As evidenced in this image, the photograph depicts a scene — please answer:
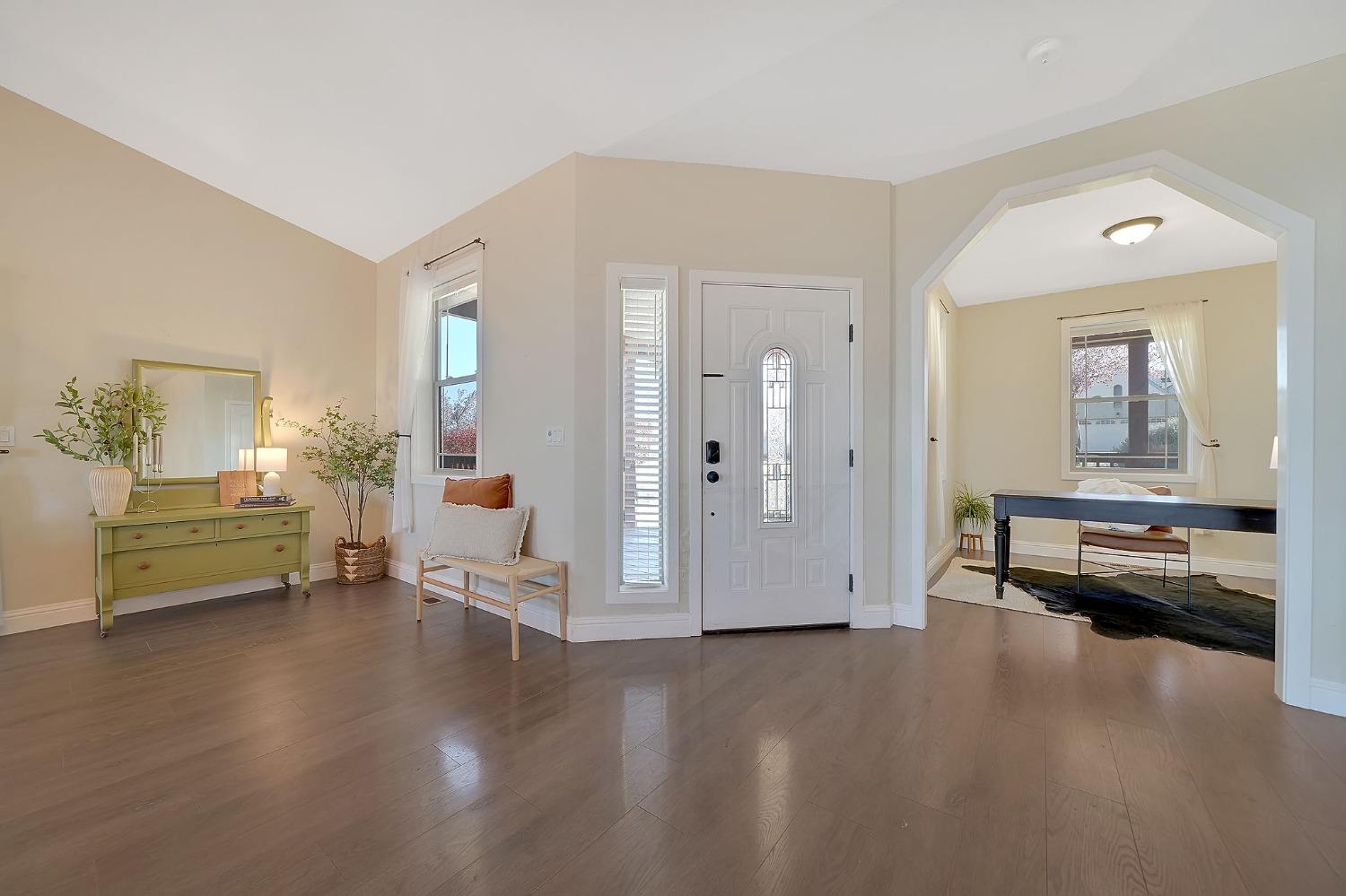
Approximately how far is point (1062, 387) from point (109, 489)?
807 centimetres

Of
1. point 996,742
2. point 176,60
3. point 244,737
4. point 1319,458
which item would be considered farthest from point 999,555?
point 176,60

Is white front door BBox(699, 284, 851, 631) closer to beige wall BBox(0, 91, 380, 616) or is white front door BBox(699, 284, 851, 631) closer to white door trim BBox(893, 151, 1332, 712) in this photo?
white door trim BBox(893, 151, 1332, 712)

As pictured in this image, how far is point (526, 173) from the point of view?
3.62m

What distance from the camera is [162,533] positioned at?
148 inches

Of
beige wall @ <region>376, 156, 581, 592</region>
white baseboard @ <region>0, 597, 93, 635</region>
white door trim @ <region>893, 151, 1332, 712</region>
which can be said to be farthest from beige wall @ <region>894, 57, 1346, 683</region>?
white baseboard @ <region>0, 597, 93, 635</region>

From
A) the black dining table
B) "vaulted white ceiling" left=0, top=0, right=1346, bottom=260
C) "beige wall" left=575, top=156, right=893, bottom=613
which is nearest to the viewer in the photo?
"vaulted white ceiling" left=0, top=0, right=1346, bottom=260

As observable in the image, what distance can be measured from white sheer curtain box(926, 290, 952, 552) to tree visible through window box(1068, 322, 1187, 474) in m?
Result: 1.36

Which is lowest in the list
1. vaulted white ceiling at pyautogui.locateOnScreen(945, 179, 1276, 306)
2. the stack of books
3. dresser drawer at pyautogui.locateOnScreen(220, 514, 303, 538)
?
dresser drawer at pyautogui.locateOnScreen(220, 514, 303, 538)

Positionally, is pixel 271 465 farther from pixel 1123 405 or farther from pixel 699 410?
pixel 1123 405

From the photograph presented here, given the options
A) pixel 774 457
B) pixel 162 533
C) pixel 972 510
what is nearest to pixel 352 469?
pixel 162 533

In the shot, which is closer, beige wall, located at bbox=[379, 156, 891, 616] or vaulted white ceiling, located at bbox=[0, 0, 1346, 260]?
vaulted white ceiling, located at bbox=[0, 0, 1346, 260]

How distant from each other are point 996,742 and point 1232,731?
101 centimetres

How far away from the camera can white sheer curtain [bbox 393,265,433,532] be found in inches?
179

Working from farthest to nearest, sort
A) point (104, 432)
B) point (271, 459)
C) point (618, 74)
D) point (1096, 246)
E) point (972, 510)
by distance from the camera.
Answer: point (972, 510)
point (1096, 246)
point (271, 459)
point (104, 432)
point (618, 74)
